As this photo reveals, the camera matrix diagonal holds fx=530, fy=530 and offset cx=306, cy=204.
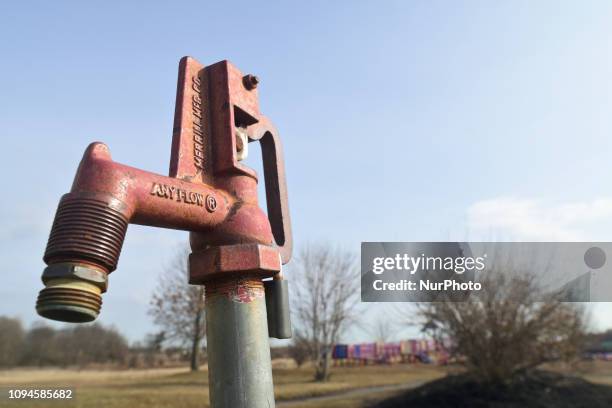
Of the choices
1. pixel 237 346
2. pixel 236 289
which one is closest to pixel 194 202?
pixel 236 289

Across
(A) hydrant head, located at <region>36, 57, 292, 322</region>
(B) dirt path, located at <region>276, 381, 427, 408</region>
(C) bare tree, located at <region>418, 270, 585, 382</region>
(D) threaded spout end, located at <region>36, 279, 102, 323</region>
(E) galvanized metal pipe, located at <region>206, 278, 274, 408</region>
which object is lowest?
(B) dirt path, located at <region>276, 381, 427, 408</region>

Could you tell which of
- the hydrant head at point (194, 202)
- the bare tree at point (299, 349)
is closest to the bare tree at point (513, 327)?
the hydrant head at point (194, 202)

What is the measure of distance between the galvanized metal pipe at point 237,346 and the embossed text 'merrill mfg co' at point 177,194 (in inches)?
14.5

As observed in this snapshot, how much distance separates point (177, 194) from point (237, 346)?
2.23ft

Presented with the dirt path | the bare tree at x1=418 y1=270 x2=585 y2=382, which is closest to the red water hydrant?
the bare tree at x1=418 y1=270 x2=585 y2=382

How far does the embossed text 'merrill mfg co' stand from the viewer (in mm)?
2135

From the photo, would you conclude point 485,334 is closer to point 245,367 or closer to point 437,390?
point 437,390

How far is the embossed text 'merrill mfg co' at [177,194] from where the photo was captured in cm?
213

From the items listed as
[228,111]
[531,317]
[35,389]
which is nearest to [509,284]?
[531,317]

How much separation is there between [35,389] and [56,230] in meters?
10.4

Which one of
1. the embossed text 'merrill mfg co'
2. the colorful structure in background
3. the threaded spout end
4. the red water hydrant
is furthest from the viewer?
the colorful structure in background

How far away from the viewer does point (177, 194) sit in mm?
2189

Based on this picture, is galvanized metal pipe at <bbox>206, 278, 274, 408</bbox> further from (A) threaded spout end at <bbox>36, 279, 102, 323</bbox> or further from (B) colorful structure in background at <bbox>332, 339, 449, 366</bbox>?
(B) colorful structure in background at <bbox>332, 339, 449, 366</bbox>

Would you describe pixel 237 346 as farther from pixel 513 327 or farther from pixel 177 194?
pixel 513 327
